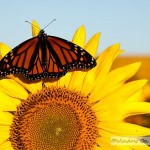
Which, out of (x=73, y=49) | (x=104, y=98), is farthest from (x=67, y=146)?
(x=73, y=49)

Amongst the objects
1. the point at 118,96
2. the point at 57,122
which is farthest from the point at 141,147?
the point at 57,122

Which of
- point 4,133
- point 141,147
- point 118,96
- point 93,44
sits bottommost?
point 141,147

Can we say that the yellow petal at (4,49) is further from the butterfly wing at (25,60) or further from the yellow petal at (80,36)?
the yellow petal at (80,36)

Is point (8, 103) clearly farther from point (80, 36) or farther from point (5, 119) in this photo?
point (80, 36)

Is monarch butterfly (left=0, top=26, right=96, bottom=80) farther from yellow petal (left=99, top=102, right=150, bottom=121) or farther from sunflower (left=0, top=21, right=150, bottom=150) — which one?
yellow petal (left=99, top=102, right=150, bottom=121)

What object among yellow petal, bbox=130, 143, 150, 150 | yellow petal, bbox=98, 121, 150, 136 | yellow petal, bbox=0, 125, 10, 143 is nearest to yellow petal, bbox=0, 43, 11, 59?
yellow petal, bbox=0, 125, 10, 143

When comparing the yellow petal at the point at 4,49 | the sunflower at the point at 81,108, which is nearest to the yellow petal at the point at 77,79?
the sunflower at the point at 81,108

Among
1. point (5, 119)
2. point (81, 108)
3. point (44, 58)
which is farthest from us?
point (5, 119)
